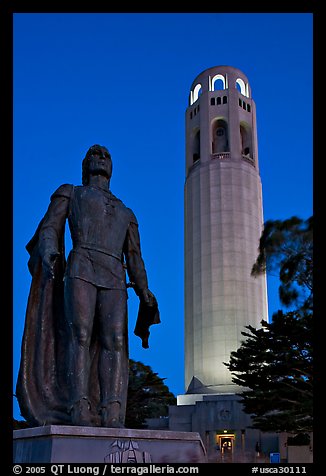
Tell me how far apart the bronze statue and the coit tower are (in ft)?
127

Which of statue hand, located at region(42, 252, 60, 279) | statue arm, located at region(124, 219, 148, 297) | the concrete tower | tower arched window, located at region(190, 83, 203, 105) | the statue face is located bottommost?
statue hand, located at region(42, 252, 60, 279)

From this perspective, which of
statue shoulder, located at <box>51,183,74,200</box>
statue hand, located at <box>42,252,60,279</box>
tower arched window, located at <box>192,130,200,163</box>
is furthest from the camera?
tower arched window, located at <box>192,130,200,163</box>

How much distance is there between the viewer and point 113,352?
603 centimetres

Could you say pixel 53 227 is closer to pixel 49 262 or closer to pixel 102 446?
pixel 49 262

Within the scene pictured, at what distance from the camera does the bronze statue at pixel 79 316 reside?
5.77 meters

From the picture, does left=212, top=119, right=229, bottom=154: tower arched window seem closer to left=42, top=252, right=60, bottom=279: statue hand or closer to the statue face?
→ the statue face

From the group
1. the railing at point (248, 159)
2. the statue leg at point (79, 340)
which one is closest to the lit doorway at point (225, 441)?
the railing at point (248, 159)

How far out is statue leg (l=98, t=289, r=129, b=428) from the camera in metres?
5.86

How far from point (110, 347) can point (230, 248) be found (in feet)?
139

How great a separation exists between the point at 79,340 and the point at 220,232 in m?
42.8

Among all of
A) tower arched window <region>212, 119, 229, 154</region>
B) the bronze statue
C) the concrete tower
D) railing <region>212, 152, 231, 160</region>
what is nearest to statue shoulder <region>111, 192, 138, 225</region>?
the bronze statue

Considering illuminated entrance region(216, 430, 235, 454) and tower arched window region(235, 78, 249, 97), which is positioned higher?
tower arched window region(235, 78, 249, 97)
